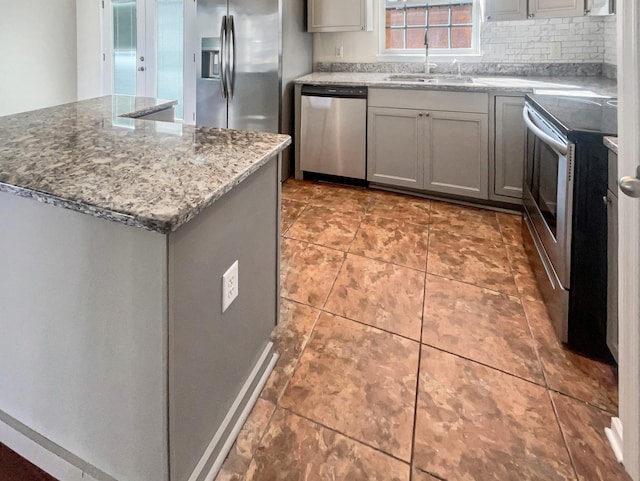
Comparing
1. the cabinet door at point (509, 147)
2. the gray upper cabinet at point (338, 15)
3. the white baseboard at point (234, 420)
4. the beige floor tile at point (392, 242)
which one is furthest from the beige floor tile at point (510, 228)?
the gray upper cabinet at point (338, 15)

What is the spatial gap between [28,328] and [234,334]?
0.53m

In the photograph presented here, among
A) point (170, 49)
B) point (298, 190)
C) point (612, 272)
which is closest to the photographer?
point (612, 272)

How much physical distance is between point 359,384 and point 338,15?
3.47m

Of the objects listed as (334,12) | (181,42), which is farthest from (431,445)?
(181,42)

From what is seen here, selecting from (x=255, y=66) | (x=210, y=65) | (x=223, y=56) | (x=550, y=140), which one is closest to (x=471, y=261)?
(x=550, y=140)

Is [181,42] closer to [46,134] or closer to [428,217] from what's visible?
[428,217]

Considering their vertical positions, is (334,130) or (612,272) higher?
(334,130)

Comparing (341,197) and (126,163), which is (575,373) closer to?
(126,163)

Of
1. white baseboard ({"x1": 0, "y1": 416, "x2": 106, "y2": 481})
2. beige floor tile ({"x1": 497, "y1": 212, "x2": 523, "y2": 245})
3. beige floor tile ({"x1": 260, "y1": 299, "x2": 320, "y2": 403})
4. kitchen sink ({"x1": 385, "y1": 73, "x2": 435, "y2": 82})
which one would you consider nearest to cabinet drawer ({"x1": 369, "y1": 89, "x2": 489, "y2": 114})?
kitchen sink ({"x1": 385, "y1": 73, "x2": 435, "y2": 82})

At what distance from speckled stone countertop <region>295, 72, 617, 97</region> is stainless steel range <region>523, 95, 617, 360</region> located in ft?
3.02

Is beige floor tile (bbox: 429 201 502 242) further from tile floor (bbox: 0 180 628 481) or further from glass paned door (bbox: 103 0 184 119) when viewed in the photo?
glass paned door (bbox: 103 0 184 119)

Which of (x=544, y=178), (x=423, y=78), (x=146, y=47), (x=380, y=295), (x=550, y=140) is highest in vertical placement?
(x=146, y=47)

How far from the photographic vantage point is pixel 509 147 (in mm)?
2986

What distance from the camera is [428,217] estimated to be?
3.11 m
